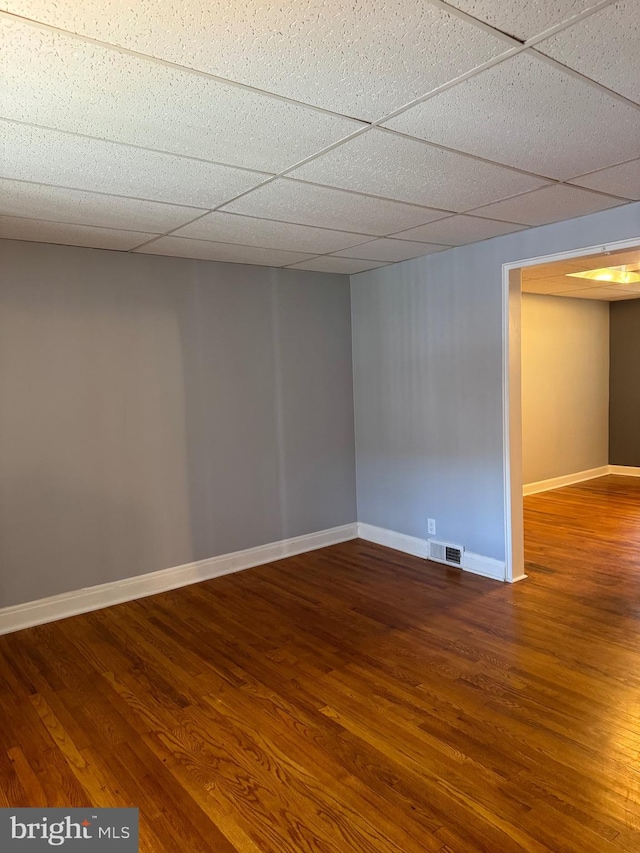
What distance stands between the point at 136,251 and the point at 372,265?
1845 millimetres

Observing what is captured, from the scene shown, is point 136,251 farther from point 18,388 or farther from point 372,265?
point 372,265

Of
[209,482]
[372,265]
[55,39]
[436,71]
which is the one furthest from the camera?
[372,265]

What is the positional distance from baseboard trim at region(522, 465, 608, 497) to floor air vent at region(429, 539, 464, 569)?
2734 mm

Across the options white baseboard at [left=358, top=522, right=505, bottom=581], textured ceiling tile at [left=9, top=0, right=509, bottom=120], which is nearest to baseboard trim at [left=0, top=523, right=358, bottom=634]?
white baseboard at [left=358, top=522, right=505, bottom=581]

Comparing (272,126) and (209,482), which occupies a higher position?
(272,126)

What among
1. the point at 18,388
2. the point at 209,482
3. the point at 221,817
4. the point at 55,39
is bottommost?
the point at 221,817

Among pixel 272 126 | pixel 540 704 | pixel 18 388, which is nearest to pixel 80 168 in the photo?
pixel 272 126

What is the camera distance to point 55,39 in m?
1.51

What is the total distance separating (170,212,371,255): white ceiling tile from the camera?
330 cm

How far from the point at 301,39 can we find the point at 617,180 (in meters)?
1.94

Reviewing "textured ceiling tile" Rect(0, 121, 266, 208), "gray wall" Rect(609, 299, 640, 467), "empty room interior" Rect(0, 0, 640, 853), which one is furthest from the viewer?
"gray wall" Rect(609, 299, 640, 467)

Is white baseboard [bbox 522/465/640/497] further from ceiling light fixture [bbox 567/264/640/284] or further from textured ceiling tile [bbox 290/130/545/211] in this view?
textured ceiling tile [bbox 290/130/545/211]

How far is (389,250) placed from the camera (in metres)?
4.18

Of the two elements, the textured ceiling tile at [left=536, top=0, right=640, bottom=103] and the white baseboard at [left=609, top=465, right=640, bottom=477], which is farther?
the white baseboard at [left=609, top=465, right=640, bottom=477]
